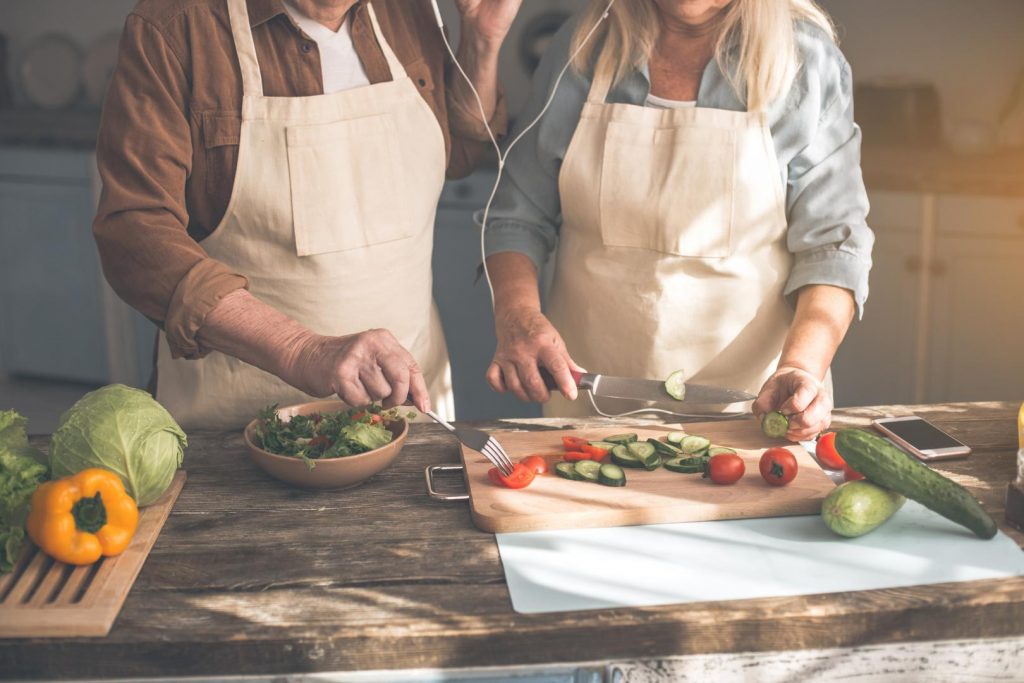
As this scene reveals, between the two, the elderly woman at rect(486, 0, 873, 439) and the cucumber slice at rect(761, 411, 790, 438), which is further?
the elderly woman at rect(486, 0, 873, 439)

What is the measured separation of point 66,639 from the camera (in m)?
1.23

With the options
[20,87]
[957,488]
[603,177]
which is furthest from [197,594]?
[20,87]

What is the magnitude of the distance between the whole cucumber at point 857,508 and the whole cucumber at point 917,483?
1.0 inches

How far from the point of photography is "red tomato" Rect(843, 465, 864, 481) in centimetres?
160

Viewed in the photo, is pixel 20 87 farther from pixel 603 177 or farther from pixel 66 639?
pixel 66 639

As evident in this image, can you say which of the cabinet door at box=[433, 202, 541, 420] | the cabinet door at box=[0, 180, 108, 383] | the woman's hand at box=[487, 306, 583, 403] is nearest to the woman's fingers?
the woman's hand at box=[487, 306, 583, 403]

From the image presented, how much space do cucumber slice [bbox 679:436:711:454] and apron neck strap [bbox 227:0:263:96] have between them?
97 centimetres

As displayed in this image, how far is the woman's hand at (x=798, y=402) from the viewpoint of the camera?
1.70m

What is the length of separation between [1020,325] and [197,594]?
10.7ft

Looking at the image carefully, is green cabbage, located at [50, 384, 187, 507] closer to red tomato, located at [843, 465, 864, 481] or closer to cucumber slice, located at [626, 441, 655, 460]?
cucumber slice, located at [626, 441, 655, 460]

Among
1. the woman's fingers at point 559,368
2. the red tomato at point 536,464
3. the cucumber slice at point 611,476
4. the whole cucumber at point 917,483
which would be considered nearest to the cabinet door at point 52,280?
the woman's fingers at point 559,368

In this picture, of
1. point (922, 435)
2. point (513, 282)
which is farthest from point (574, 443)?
point (922, 435)

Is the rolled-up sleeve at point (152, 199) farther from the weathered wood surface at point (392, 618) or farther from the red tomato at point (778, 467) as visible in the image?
the red tomato at point (778, 467)

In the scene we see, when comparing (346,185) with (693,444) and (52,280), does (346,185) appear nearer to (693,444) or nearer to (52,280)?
(693,444)
